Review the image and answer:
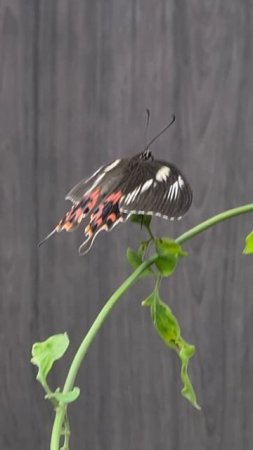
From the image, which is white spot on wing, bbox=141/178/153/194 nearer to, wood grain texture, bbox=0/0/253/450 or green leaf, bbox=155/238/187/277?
green leaf, bbox=155/238/187/277

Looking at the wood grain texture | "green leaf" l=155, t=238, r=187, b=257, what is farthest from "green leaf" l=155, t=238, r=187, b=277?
the wood grain texture

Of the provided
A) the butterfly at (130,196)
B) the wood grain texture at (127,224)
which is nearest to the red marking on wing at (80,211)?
the butterfly at (130,196)

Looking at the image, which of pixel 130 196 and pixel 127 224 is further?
pixel 127 224

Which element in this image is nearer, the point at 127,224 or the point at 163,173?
the point at 163,173

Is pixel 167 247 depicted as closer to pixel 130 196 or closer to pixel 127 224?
pixel 130 196

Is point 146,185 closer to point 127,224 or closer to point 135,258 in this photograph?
point 135,258

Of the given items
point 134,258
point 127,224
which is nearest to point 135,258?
point 134,258

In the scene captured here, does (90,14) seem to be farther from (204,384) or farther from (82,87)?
(204,384)
